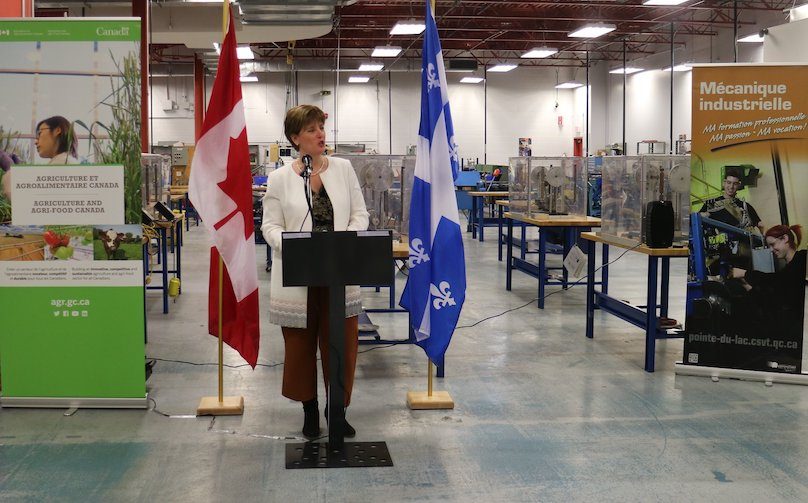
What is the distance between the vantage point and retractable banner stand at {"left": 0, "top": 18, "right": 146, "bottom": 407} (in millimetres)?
3963

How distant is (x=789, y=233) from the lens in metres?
4.60

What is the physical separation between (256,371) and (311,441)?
1430 mm

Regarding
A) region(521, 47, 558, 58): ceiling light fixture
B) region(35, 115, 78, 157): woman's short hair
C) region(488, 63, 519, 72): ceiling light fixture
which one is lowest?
region(35, 115, 78, 157): woman's short hair

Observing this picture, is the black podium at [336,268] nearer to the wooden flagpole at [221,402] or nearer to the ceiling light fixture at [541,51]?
the wooden flagpole at [221,402]

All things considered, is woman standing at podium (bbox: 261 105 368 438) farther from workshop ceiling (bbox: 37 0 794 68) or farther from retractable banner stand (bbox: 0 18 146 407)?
workshop ceiling (bbox: 37 0 794 68)

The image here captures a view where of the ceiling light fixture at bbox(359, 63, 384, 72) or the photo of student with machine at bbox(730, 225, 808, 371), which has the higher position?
the ceiling light fixture at bbox(359, 63, 384, 72)

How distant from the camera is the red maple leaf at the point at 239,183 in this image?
391cm

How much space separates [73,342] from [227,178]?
1176 millimetres

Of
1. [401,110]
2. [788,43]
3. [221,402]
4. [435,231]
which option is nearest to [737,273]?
[435,231]

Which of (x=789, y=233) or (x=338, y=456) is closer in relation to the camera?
(x=338, y=456)

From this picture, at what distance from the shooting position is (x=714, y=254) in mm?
4699

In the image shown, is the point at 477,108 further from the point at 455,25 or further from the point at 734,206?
the point at 734,206

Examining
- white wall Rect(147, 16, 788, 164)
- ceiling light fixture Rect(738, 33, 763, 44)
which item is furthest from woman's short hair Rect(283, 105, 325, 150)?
white wall Rect(147, 16, 788, 164)

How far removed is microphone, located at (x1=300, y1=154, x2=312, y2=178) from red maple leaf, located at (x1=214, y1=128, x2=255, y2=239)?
430mm
